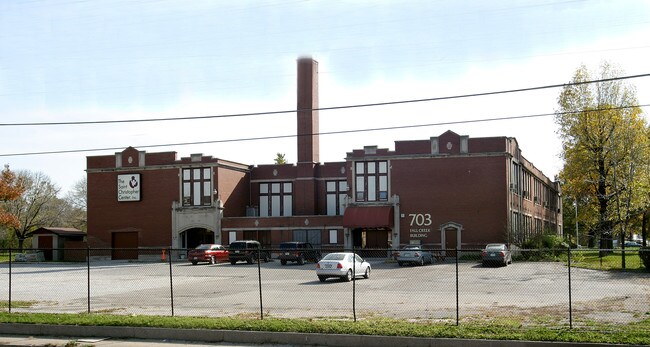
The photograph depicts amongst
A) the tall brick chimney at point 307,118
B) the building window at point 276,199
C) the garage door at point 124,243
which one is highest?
the tall brick chimney at point 307,118

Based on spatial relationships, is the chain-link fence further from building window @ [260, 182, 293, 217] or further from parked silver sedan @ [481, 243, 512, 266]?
building window @ [260, 182, 293, 217]

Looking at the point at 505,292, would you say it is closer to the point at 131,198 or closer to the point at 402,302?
the point at 402,302

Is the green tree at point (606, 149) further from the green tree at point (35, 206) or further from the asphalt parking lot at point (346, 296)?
the green tree at point (35, 206)

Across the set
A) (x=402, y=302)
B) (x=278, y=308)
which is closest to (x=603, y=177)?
(x=402, y=302)

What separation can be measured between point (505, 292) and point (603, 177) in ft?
91.8

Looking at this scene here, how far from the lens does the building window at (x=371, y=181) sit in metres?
59.7

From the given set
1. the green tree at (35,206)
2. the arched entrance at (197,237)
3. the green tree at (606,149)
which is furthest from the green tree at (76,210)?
the green tree at (606,149)

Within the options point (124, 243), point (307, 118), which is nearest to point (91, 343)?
point (124, 243)

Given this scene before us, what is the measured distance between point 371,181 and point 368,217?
3373mm

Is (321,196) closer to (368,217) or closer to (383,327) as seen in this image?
(368,217)

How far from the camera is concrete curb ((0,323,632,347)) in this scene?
1480 centimetres

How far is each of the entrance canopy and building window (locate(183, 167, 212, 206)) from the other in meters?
14.6

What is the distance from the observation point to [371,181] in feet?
197

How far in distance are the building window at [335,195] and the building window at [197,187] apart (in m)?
12.6
